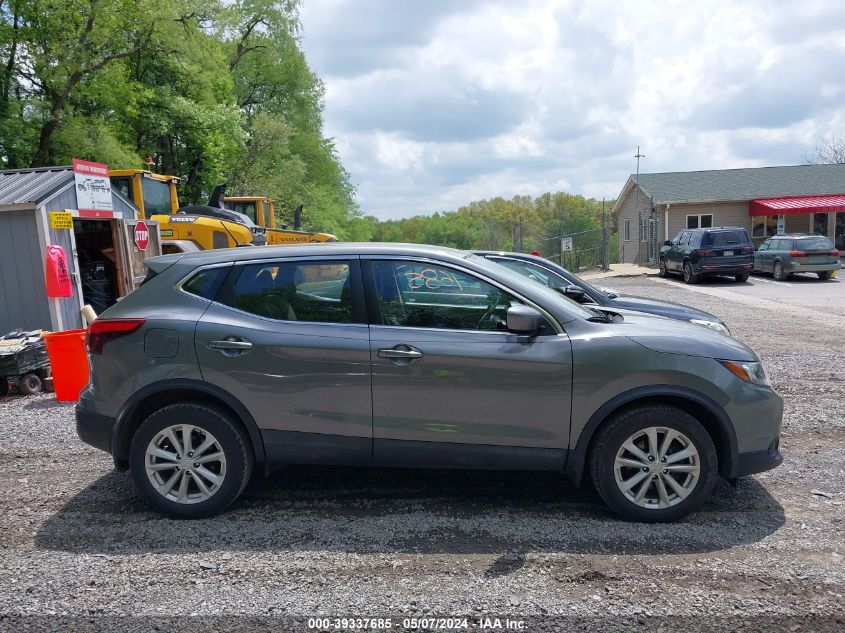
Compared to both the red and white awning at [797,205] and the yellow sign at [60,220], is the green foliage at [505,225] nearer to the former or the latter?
the red and white awning at [797,205]

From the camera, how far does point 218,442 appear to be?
3902 mm

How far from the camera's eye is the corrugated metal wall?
853cm

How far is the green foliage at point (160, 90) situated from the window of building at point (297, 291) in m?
20.2

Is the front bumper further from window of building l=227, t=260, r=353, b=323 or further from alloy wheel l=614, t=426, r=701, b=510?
alloy wheel l=614, t=426, r=701, b=510

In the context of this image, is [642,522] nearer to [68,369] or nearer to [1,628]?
[1,628]

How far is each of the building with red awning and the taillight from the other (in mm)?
27620

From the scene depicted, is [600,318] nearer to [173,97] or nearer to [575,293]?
[575,293]

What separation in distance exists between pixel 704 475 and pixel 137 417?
3585 mm

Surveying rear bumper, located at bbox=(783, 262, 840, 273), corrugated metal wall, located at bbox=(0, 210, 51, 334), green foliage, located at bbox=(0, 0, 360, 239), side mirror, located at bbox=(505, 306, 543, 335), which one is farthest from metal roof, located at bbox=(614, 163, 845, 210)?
side mirror, located at bbox=(505, 306, 543, 335)

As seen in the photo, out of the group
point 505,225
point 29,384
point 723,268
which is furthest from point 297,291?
point 505,225

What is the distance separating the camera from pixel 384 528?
12.5 ft

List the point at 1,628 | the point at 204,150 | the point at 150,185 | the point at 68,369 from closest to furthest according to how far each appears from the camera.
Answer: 1. the point at 1,628
2. the point at 68,369
3. the point at 150,185
4. the point at 204,150

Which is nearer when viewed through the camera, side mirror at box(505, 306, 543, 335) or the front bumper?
side mirror at box(505, 306, 543, 335)

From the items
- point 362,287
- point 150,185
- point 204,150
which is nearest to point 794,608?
point 362,287
